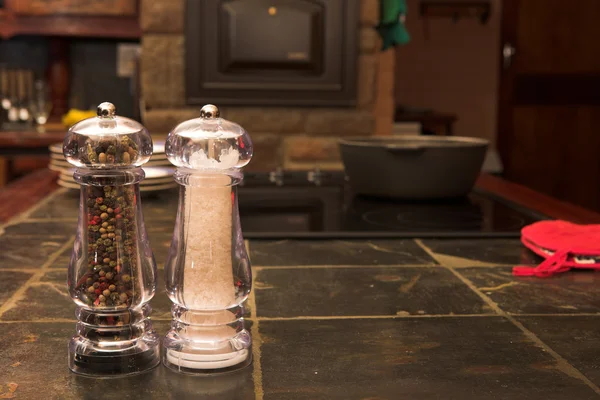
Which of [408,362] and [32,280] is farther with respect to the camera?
[32,280]

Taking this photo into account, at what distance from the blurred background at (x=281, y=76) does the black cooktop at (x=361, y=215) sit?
51 cm

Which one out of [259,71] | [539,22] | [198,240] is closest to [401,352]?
[198,240]

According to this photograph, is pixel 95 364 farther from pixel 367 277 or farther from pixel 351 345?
pixel 367 277

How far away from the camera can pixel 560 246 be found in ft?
3.31

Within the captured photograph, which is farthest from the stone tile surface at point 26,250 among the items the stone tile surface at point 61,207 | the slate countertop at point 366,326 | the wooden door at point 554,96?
the wooden door at point 554,96

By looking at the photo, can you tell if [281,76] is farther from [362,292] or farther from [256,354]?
[256,354]

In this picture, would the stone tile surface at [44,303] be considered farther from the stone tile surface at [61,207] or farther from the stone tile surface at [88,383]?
the stone tile surface at [61,207]

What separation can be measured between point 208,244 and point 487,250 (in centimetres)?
58

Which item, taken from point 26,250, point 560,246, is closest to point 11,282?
point 26,250

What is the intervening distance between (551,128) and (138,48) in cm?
267

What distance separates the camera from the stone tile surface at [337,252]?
3.39 ft

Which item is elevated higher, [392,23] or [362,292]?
[392,23]

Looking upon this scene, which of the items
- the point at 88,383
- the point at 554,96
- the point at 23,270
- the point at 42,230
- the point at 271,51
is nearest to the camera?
the point at 88,383

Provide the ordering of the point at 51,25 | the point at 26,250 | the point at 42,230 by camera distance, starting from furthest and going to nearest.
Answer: the point at 51,25
the point at 42,230
the point at 26,250
